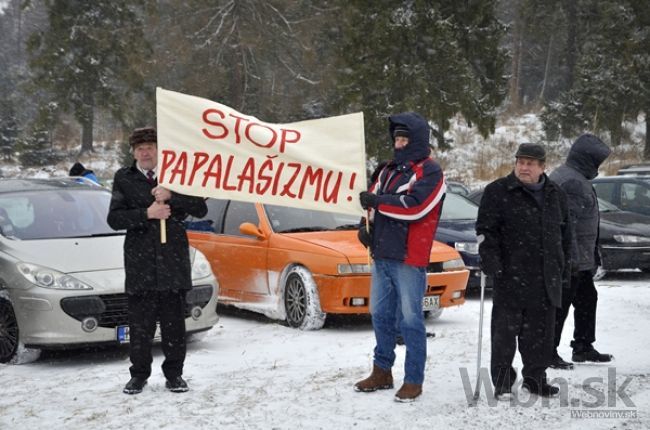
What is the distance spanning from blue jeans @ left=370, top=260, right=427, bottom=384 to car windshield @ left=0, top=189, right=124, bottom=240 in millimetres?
3232

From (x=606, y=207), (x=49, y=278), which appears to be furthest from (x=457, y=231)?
(x=49, y=278)

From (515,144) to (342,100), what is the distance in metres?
8.78

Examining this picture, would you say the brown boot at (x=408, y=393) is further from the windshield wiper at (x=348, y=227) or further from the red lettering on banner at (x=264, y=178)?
the windshield wiper at (x=348, y=227)

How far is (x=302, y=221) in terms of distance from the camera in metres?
9.85

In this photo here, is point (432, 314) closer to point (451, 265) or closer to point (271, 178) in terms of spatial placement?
point (451, 265)

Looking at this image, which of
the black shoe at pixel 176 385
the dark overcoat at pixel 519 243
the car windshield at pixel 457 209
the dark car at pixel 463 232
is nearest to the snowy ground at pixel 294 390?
the black shoe at pixel 176 385

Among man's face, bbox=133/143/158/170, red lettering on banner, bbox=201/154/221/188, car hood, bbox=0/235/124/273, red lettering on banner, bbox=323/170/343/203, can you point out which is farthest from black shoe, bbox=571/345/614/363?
car hood, bbox=0/235/124/273

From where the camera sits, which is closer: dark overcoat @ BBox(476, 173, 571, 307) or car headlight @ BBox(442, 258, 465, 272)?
dark overcoat @ BBox(476, 173, 571, 307)

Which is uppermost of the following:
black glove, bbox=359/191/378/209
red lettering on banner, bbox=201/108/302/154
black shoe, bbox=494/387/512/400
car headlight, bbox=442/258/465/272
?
red lettering on banner, bbox=201/108/302/154

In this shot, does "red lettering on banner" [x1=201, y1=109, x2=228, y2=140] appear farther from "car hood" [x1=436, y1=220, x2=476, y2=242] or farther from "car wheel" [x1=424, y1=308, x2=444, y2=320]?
"car hood" [x1=436, y1=220, x2=476, y2=242]

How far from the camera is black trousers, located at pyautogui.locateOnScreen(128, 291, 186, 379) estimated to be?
20.7ft

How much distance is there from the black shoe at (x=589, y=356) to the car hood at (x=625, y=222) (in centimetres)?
638

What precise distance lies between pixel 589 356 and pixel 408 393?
2.02 m

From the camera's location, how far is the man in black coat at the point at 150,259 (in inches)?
244
